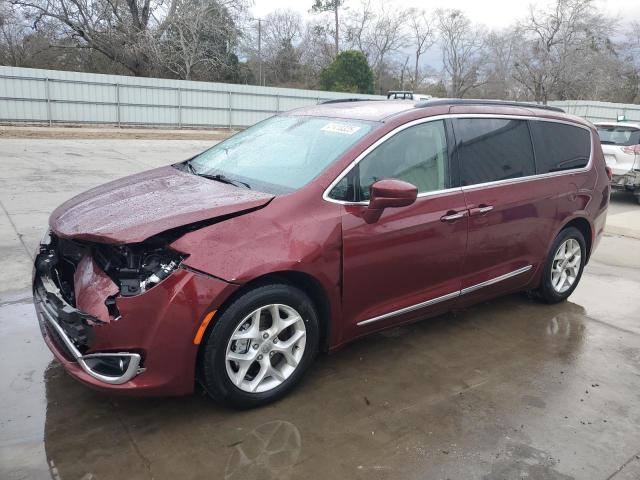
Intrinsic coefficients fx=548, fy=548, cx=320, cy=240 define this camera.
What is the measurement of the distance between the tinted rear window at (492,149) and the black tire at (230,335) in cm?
160

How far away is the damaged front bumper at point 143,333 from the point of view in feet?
8.80

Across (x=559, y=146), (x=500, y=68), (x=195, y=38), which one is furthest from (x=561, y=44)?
(x=559, y=146)

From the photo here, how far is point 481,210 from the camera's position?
13.0 feet

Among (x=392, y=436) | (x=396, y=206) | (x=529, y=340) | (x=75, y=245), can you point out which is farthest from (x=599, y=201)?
(x=75, y=245)

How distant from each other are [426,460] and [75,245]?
2.25 meters

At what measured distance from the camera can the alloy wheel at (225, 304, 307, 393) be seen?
2.99 m

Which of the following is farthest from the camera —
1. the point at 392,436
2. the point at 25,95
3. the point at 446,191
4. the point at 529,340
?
the point at 25,95

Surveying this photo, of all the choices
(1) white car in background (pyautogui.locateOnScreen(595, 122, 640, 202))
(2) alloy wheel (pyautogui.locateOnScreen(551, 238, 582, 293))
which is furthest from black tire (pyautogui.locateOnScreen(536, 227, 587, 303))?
(1) white car in background (pyautogui.locateOnScreen(595, 122, 640, 202))

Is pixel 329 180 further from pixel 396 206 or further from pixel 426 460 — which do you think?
pixel 426 460

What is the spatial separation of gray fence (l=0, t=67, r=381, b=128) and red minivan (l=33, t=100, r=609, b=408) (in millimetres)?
20183

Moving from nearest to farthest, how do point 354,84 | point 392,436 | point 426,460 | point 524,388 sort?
point 426,460, point 392,436, point 524,388, point 354,84

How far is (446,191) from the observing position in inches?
150

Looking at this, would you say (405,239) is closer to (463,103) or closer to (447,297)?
(447,297)

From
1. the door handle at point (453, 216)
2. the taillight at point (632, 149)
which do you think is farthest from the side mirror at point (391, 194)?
the taillight at point (632, 149)
